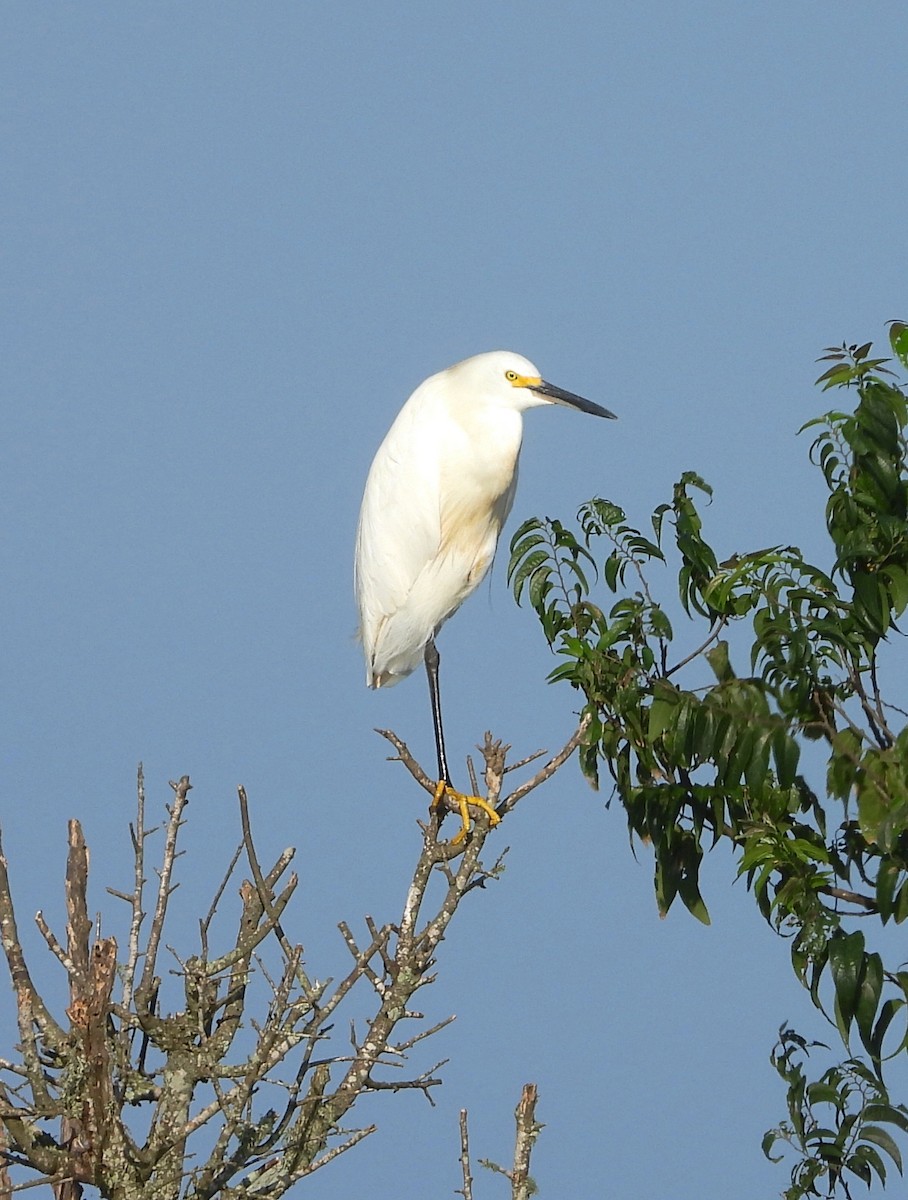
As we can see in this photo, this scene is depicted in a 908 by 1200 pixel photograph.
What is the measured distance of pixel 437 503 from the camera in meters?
5.38

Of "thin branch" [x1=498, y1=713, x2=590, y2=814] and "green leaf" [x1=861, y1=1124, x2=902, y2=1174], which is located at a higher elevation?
"thin branch" [x1=498, y1=713, x2=590, y2=814]

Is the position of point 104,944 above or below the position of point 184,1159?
above

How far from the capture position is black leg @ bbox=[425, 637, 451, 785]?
206 inches

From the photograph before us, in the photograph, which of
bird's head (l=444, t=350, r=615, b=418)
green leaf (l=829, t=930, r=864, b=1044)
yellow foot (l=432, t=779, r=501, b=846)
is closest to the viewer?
green leaf (l=829, t=930, r=864, b=1044)

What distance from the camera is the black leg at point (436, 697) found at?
17.2 ft

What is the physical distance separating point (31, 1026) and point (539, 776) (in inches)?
48.2

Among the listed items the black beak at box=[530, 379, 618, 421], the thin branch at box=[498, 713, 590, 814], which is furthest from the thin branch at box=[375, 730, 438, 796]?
the black beak at box=[530, 379, 618, 421]

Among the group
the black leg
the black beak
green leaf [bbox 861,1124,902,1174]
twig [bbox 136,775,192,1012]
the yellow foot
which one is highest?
the black beak

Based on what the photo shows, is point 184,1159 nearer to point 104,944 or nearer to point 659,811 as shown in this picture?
point 104,944

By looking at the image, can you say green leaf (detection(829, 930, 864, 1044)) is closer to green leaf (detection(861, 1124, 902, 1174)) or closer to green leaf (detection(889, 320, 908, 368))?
green leaf (detection(861, 1124, 902, 1174))

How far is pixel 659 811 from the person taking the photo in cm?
331

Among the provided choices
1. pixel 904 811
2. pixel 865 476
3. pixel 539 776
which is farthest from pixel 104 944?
pixel 865 476

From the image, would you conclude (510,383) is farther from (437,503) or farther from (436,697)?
(436,697)

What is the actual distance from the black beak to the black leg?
0.96m
